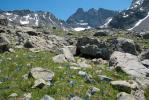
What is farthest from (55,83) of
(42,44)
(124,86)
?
(42,44)

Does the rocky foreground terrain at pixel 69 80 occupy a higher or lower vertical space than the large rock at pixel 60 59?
lower

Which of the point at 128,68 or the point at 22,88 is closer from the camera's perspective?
the point at 22,88

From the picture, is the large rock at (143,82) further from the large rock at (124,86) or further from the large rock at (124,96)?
the large rock at (124,96)

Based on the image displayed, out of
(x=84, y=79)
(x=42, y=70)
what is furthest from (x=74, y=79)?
(x=42, y=70)

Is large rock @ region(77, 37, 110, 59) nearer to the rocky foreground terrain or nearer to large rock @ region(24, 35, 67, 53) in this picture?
large rock @ region(24, 35, 67, 53)

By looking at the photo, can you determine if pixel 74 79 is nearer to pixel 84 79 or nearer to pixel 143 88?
pixel 84 79

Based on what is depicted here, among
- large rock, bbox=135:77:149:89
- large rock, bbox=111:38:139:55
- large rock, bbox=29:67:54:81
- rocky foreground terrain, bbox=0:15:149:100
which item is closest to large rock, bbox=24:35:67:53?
large rock, bbox=111:38:139:55

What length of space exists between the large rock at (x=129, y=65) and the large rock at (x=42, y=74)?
17.3ft

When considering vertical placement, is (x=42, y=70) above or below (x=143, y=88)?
above

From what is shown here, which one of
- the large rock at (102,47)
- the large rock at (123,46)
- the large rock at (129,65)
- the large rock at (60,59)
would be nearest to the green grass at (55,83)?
the large rock at (129,65)

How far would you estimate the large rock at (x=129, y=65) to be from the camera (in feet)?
72.5

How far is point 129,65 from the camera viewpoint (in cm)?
2322

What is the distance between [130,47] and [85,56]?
4.64 m

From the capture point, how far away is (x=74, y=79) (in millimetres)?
18391
